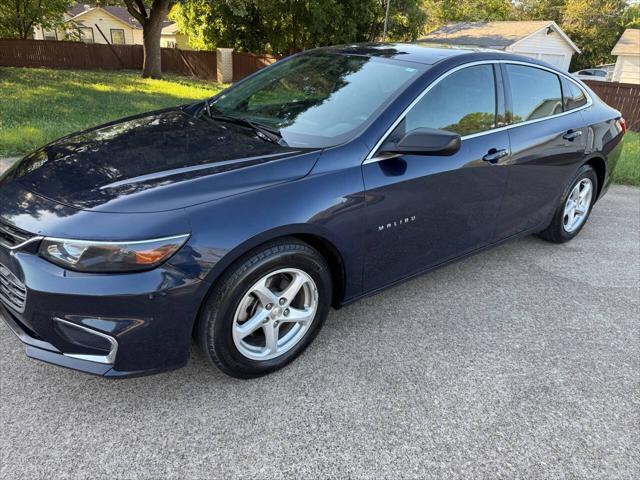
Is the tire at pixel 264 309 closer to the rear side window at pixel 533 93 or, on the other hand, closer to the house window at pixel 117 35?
the rear side window at pixel 533 93

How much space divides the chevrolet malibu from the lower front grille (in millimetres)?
12

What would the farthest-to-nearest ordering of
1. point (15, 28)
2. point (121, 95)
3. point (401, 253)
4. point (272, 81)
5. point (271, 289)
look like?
point (15, 28), point (121, 95), point (272, 81), point (401, 253), point (271, 289)

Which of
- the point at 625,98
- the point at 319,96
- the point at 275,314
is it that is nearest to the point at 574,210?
the point at 319,96

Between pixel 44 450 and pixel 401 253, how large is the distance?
2022 millimetres

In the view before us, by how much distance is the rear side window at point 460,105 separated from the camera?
9.42ft

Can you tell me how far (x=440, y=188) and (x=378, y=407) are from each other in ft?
4.38

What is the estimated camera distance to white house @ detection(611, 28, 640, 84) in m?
→ 29.6

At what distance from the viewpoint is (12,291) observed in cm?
215

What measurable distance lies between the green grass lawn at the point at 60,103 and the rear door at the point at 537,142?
5.72m

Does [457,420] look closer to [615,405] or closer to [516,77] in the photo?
[615,405]

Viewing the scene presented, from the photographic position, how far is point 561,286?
150 inches

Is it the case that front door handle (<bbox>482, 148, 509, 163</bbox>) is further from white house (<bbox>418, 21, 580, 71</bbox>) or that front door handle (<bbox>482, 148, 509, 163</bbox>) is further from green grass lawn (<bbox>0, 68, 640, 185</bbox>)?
white house (<bbox>418, 21, 580, 71</bbox>)

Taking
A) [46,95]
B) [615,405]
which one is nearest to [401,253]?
[615,405]

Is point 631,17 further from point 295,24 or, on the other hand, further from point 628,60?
point 295,24
